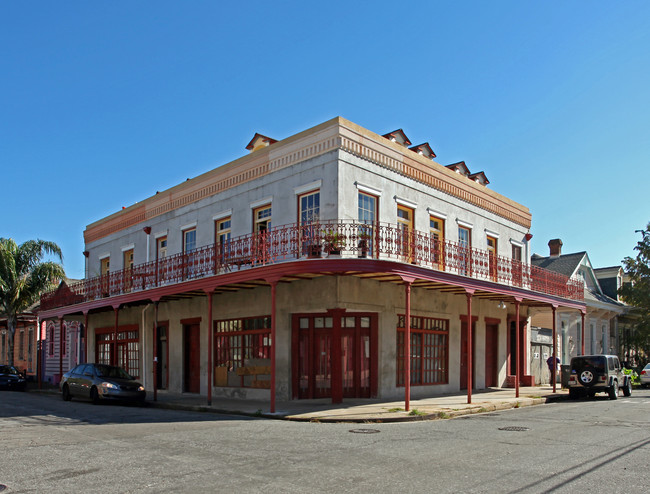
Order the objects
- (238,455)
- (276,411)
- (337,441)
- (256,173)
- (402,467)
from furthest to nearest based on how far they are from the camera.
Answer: (256,173) → (276,411) → (337,441) → (238,455) → (402,467)

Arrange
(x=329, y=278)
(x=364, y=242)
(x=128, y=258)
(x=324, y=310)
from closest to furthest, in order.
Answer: (x=364, y=242)
(x=329, y=278)
(x=324, y=310)
(x=128, y=258)

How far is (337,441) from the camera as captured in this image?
34.4 ft

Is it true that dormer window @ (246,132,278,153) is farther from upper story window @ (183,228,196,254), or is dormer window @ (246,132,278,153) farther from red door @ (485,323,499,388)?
red door @ (485,323,499,388)

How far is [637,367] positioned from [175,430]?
32.6m

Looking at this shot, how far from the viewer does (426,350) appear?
20094 mm

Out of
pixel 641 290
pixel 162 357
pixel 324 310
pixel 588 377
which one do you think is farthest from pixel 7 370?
pixel 641 290

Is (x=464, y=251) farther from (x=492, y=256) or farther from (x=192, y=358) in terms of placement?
(x=192, y=358)

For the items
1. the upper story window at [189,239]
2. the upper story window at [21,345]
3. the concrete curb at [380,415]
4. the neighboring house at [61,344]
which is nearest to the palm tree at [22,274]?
the neighboring house at [61,344]

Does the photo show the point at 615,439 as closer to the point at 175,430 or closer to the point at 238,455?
the point at 238,455

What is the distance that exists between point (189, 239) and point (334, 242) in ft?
29.0

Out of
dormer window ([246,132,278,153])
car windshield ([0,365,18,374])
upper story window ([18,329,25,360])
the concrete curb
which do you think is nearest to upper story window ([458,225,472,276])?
the concrete curb

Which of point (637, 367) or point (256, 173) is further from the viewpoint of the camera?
point (637, 367)

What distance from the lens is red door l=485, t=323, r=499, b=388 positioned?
2334cm

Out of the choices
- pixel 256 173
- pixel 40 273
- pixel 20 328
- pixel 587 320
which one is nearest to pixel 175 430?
pixel 256 173
